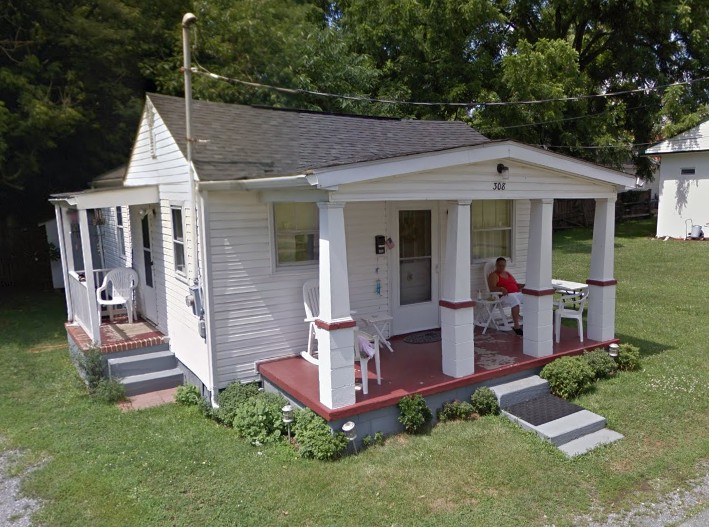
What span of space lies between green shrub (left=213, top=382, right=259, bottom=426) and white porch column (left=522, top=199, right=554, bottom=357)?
3.63 meters

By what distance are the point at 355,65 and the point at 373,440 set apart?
1556 cm

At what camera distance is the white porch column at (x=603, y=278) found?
290 inches

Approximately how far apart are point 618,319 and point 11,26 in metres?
14.2

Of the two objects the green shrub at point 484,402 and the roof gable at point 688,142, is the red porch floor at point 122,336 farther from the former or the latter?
the roof gable at point 688,142

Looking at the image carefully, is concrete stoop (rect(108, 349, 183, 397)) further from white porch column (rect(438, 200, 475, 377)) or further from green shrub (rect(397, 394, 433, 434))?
white porch column (rect(438, 200, 475, 377))

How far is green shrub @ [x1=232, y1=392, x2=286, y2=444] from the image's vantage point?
5547 millimetres

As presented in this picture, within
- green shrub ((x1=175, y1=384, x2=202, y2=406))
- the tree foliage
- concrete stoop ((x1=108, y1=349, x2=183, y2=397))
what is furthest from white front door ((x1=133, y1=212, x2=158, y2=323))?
the tree foliage

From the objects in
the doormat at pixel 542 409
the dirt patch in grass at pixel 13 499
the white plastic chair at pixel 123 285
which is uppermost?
the white plastic chair at pixel 123 285

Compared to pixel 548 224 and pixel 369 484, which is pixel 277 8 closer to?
pixel 548 224

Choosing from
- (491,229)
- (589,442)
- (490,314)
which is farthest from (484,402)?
(491,229)

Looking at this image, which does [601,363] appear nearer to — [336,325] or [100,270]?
[336,325]

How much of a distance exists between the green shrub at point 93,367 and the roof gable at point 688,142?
22.9m

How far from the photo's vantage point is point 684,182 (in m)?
21.5

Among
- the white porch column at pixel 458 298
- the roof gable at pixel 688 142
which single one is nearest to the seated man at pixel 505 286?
the white porch column at pixel 458 298
